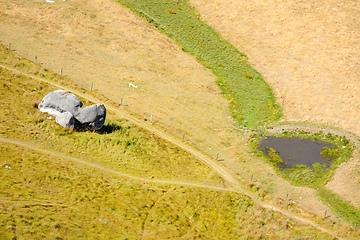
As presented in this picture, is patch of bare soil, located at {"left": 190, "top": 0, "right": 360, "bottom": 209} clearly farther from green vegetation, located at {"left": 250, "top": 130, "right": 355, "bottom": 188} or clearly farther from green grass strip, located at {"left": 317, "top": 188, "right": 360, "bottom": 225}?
green grass strip, located at {"left": 317, "top": 188, "right": 360, "bottom": 225}

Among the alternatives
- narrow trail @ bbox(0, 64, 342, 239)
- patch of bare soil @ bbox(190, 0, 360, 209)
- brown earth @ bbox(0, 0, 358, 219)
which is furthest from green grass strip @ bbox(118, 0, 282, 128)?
narrow trail @ bbox(0, 64, 342, 239)

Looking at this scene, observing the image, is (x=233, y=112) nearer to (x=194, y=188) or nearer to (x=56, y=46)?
(x=194, y=188)

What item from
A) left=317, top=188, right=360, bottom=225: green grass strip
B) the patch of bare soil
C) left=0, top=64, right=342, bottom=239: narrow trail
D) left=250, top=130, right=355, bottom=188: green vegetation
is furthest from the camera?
the patch of bare soil

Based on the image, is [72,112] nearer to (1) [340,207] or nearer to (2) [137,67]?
(2) [137,67]

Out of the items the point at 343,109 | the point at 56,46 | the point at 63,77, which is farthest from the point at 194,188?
the point at 56,46

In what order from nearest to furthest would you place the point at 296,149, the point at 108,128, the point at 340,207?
the point at 340,207
the point at 108,128
the point at 296,149

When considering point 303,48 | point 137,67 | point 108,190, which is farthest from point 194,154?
point 303,48
